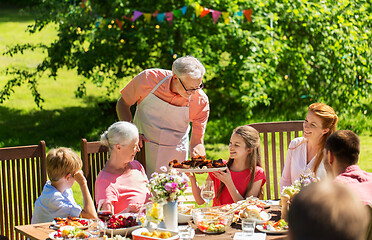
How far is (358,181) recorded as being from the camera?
2.84 m

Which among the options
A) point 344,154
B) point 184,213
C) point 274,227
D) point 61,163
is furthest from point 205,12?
point 344,154

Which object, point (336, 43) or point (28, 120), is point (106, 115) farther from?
point (336, 43)

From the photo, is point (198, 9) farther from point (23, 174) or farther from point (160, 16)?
point (23, 174)

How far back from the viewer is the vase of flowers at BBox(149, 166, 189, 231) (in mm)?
3160

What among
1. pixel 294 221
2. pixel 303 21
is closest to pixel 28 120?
pixel 303 21

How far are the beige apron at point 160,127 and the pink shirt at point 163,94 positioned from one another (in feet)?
0.17

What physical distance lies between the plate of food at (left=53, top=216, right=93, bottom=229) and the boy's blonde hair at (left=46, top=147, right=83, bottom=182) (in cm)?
35

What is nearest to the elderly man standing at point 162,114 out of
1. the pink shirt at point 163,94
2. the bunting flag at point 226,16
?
the pink shirt at point 163,94

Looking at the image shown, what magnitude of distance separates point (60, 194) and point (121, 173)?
0.46 meters

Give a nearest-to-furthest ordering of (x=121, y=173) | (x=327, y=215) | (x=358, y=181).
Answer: (x=327, y=215), (x=358, y=181), (x=121, y=173)

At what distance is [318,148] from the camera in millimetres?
4188

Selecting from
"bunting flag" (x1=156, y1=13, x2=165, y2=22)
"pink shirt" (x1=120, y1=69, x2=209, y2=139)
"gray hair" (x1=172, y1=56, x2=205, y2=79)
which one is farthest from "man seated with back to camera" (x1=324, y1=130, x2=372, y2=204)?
"bunting flag" (x1=156, y1=13, x2=165, y2=22)

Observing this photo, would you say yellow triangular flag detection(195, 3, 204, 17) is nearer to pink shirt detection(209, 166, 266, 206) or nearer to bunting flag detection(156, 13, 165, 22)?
bunting flag detection(156, 13, 165, 22)

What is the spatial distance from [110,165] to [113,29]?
15.6ft
